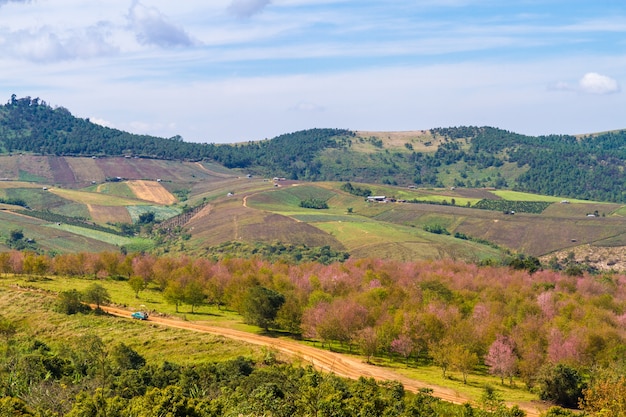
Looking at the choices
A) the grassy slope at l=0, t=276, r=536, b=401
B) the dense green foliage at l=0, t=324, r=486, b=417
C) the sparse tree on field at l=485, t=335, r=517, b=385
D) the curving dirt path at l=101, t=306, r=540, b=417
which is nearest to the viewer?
the dense green foliage at l=0, t=324, r=486, b=417

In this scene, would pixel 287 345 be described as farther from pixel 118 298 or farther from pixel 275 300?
pixel 118 298

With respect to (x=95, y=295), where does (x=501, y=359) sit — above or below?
below

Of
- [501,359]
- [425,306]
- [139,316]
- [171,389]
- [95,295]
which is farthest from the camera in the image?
[425,306]

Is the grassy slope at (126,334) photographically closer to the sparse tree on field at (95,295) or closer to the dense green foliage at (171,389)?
the dense green foliage at (171,389)

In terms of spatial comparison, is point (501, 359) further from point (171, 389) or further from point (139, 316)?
point (139, 316)

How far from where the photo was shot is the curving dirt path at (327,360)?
87.8 meters

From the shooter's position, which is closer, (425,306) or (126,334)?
(126,334)

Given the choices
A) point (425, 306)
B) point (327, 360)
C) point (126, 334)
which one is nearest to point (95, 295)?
point (126, 334)

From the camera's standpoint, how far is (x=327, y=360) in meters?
101

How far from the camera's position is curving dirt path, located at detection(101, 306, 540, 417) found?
288 feet

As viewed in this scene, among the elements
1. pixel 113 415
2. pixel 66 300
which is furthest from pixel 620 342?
pixel 66 300

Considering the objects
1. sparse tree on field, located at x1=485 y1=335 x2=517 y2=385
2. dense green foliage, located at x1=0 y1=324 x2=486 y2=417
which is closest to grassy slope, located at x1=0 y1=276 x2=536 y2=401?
sparse tree on field, located at x1=485 y1=335 x2=517 y2=385

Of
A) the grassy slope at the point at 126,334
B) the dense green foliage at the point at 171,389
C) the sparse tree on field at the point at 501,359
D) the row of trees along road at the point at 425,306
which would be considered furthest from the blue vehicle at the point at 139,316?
the sparse tree on field at the point at 501,359

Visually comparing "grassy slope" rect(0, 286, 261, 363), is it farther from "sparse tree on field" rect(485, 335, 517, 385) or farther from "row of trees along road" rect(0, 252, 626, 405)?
"sparse tree on field" rect(485, 335, 517, 385)
